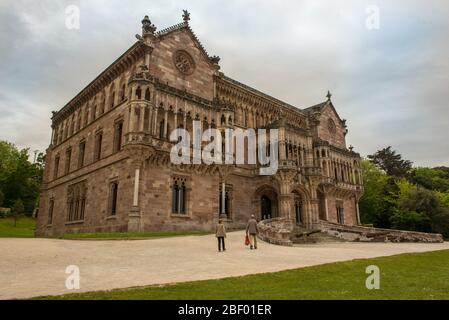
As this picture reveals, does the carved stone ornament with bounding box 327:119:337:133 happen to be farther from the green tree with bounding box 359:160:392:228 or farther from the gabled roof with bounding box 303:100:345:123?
the green tree with bounding box 359:160:392:228

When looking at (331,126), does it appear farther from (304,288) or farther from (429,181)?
(304,288)

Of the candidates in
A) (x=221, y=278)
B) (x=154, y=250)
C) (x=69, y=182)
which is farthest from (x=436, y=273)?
(x=69, y=182)

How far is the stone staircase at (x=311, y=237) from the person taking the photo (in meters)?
29.3

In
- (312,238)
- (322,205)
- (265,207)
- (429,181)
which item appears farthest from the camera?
(429,181)

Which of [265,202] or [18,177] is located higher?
[18,177]

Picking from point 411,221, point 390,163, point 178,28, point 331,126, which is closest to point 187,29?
point 178,28

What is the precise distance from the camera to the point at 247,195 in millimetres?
35562

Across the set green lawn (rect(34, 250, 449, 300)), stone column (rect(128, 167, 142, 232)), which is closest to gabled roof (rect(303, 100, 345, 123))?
stone column (rect(128, 167, 142, 232))

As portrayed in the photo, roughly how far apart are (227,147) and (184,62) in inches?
356

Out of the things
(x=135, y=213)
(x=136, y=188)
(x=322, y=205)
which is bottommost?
(x=135, y=213)

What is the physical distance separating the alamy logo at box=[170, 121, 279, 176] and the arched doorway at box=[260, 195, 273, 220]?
3243 mm

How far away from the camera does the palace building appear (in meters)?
27.3

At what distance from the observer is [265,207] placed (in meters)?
37.2
